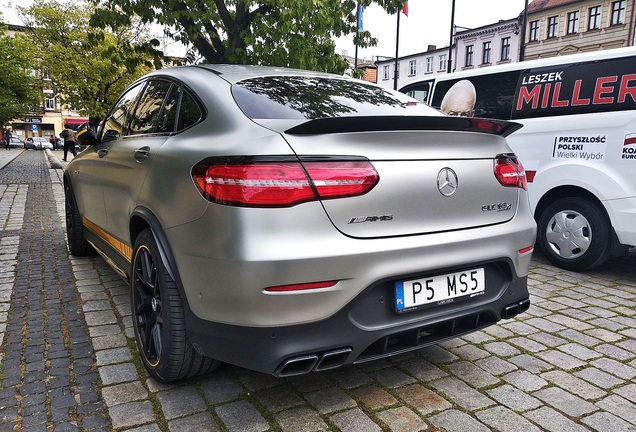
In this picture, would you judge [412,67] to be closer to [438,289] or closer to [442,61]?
[442,61]

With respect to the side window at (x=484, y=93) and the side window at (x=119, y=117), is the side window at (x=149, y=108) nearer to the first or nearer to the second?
the side window at (x=119, y=117)

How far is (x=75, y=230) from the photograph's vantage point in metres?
5.03

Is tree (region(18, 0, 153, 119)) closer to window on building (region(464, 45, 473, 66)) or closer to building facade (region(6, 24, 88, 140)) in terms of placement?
window on building (region(464, 45, 473, 66))

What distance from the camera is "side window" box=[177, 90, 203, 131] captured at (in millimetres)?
2553

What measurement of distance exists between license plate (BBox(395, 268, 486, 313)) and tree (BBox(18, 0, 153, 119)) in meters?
24.7

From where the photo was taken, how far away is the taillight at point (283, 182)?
1964 millimetres

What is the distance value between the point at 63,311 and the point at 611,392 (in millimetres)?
3469

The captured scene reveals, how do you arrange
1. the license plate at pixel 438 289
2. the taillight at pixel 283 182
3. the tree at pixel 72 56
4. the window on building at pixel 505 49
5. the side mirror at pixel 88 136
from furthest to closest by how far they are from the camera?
the window on building at pixel 505 49
the tree at pixel 72 56
the side mirror at pixel 88 136
the license plate at pixel 438 289
the taillight at pixel 283 182

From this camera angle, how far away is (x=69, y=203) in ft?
17.0

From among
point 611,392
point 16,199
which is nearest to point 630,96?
point 611,392

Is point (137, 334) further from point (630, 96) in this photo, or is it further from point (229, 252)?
point (630, 96)

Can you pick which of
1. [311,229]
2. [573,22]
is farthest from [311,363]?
[573,22]

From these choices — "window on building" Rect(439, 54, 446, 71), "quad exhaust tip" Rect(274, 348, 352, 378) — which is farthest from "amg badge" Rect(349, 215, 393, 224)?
"window on building" Rect(439, 54, 446, 71)

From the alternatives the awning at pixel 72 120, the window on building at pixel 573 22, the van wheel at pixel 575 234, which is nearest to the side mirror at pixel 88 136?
the van wheel at pixel 575 234
